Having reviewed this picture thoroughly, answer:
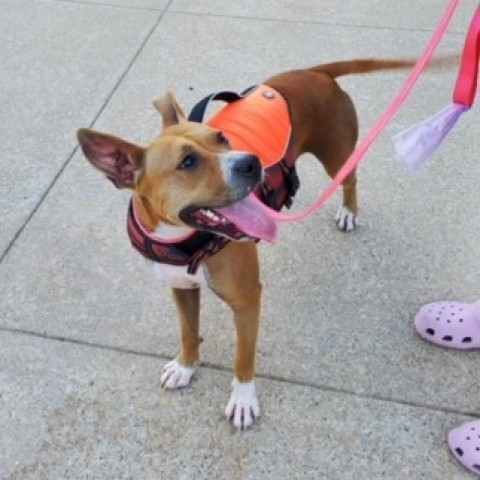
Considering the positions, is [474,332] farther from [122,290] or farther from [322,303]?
[122,290]

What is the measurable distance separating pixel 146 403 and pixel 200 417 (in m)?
0.24

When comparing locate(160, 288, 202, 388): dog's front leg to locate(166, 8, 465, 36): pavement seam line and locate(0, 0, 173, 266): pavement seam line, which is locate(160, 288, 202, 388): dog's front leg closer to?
locate(0, 0, 173, 266): pavement seam line

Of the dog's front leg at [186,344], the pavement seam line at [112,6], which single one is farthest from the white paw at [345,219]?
the pavement seam line at [112,6]

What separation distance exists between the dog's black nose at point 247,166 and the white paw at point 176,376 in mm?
1123

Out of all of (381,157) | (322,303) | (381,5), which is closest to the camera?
(322,303)

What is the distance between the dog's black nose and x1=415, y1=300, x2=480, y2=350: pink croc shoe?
1.34 meters

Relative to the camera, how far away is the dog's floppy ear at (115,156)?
2.55m

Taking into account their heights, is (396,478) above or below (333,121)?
below

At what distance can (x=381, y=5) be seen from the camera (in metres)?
5.89

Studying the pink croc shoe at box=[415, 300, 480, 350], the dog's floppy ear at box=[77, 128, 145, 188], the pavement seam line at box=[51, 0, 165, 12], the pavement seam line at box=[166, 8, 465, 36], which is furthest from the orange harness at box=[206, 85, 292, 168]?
the pavement seam line at box=[51, 0, 165, 12]

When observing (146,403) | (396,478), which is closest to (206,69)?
(146,403)

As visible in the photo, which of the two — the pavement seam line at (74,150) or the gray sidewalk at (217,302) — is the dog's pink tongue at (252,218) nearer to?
the gray sidewalk at (217,302)

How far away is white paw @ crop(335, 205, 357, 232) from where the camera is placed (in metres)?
4.03

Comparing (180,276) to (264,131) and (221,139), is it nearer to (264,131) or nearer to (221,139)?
(221,139)
